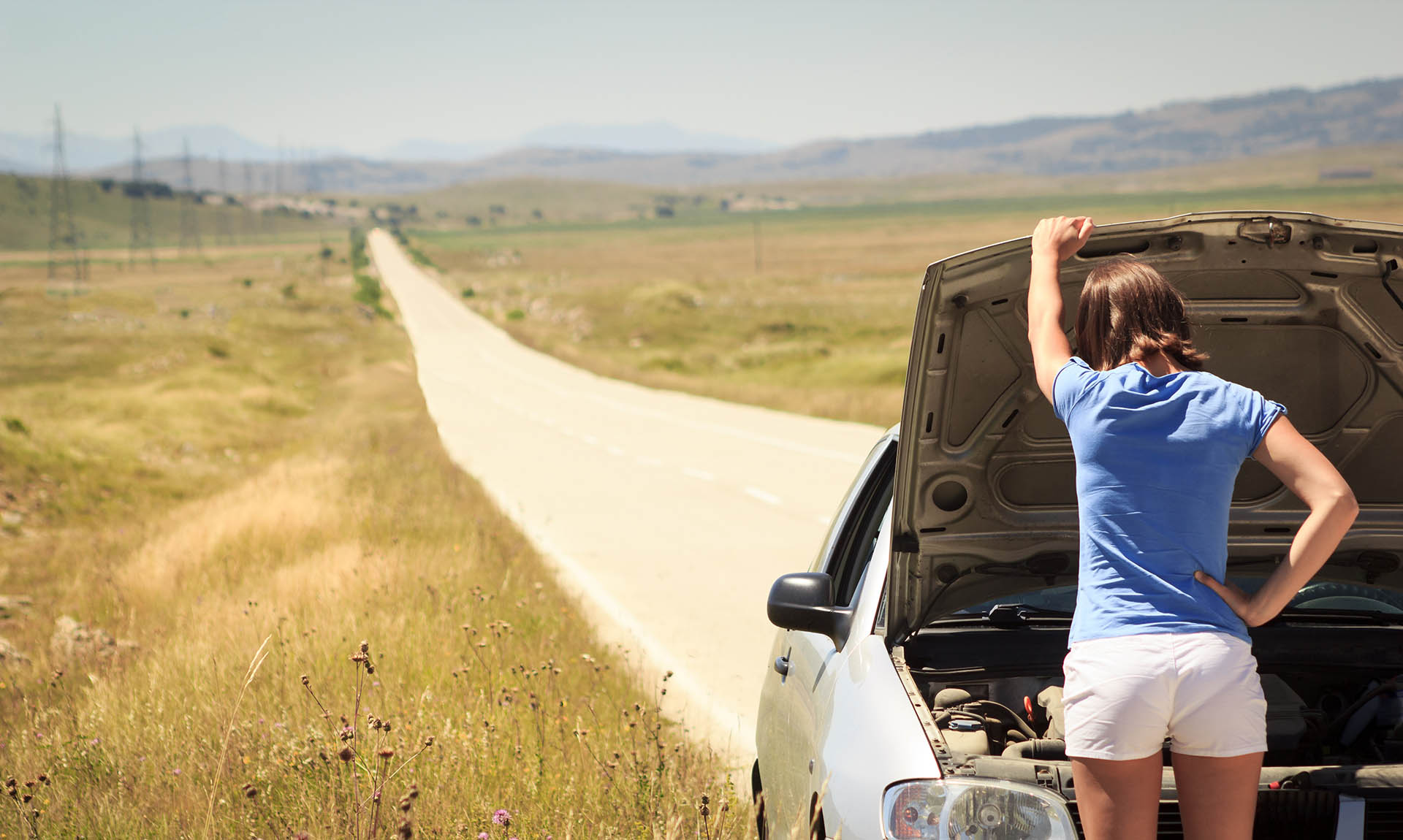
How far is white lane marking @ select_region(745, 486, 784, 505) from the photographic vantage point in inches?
526

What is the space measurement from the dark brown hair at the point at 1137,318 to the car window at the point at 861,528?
181cm

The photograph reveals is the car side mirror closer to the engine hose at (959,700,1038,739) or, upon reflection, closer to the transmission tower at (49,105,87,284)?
the engine hose at (959,700,1038,739)

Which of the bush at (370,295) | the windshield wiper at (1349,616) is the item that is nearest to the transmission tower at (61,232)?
the bush at (370,295)

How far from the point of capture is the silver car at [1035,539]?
2871 mm

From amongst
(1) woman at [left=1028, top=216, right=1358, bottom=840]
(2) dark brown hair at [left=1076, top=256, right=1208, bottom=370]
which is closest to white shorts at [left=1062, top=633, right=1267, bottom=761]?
(1) woman at [left=1028, top=216, right=1358, bottom=840]

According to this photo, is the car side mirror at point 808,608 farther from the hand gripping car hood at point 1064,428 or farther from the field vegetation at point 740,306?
the field vegetation at point 740,306

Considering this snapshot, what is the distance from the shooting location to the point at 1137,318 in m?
2.26

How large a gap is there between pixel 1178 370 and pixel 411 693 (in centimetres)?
442

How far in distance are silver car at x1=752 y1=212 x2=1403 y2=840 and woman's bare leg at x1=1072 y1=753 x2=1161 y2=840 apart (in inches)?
20.5

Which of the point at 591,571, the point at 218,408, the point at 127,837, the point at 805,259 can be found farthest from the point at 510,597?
the point at 805,259

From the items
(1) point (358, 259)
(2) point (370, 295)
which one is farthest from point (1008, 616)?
(1) point (358, 259)

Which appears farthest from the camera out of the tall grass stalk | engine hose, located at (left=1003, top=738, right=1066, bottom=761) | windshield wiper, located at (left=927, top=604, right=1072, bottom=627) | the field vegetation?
the field vegetation

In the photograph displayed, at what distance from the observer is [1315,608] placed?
11.8 feet

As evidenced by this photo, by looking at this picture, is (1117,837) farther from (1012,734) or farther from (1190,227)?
(1190,227)
